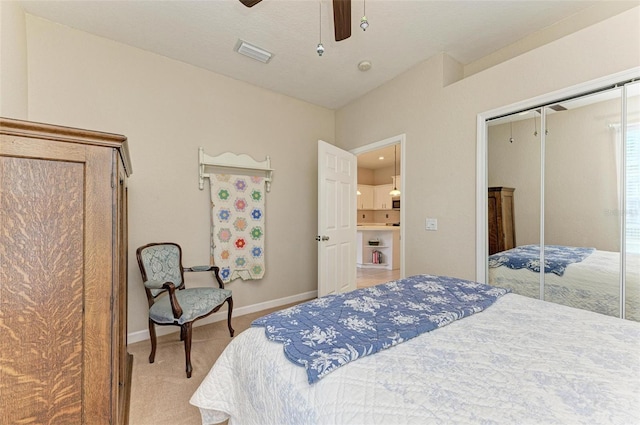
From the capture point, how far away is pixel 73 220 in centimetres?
101

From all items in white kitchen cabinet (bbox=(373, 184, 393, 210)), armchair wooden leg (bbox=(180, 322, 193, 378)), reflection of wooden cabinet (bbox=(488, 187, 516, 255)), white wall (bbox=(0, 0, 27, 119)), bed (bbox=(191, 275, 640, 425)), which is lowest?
armchair wooden leg (bbox=(180, 322, 193, 378))

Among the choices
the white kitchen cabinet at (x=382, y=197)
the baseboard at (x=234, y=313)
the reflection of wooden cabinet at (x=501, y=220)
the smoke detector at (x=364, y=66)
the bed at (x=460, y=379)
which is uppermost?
the smoke detector at (x=364, y=66)

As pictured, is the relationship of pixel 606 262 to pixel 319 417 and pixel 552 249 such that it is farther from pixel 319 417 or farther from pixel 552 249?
pixel 319 417

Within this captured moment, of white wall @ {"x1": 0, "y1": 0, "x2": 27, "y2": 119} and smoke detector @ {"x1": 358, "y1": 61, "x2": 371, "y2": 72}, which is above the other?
smoke detector @ {"x1": 358, "y1": 61, "x2": 371, "y2": 72}

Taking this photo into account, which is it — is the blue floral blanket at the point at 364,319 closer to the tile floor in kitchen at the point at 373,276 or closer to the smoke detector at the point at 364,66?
the smoke detector at the point at 364,66

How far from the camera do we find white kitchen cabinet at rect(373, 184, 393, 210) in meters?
7.82

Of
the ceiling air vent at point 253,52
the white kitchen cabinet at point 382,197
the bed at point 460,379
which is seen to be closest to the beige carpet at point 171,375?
the bed at point 460,379

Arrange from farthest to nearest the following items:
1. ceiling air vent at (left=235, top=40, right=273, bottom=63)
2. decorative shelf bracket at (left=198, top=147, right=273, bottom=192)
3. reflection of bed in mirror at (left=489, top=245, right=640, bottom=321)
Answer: decorative shelf bracket at (left=198, top=147, right=273, bottom=192) < ceiling air vent at (left=235, top=40, right=273, bottom=63) < reflection of bed in mirror at (left=489, top=245, right=640, bottom=321)

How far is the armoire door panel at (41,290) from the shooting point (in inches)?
35.7

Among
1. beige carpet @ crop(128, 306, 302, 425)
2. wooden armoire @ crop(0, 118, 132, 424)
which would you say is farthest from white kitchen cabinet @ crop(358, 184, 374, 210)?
wooden armoire @ crop(0, 118, 132, 424)

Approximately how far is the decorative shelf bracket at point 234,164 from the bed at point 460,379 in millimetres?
2255

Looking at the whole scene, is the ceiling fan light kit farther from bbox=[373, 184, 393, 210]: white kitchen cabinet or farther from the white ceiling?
bbox=[373, 184, 393, 210]: white kitchen cabinet

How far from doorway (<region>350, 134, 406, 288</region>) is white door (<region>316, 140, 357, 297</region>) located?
0.46m

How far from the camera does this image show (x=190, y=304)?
2.27 m
